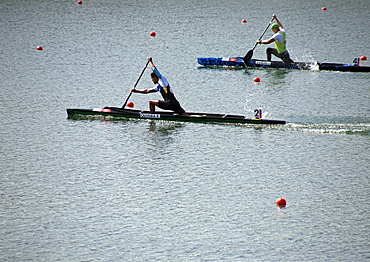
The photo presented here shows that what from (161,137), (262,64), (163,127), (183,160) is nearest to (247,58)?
(262,64)

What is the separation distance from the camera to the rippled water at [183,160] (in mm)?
9297

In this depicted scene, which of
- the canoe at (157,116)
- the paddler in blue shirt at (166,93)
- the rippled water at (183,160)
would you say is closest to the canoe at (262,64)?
the rippled water at (183,160)

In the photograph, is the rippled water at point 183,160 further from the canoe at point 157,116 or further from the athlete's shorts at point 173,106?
the athlete's shorts at point 173,106

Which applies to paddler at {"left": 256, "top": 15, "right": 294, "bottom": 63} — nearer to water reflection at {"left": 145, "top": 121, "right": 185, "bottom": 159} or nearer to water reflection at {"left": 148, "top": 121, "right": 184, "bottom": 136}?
water reflection at {"left": 148, "top": 121, "right": 184, "bottom": 136}

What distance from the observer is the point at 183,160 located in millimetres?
12594

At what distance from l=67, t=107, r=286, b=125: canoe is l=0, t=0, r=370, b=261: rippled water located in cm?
18

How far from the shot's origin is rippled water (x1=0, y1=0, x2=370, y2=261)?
30.5 ft

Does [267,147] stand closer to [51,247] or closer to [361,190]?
[361,190]

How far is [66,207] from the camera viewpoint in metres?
10.5

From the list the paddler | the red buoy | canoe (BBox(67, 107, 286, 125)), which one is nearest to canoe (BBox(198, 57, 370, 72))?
the paddler

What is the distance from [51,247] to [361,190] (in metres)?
5.53

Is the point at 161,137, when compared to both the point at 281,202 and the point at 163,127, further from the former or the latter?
the point at 281,202

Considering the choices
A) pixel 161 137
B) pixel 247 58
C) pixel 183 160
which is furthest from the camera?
pixel 247 58

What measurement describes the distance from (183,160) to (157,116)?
107 inches
